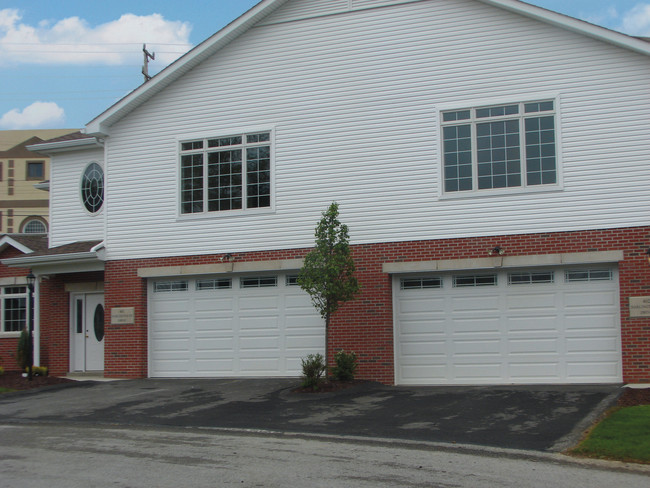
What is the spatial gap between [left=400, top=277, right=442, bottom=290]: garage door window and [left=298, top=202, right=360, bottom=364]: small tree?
1401mm

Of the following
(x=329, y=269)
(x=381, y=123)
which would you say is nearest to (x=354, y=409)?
(x=329, y=269)

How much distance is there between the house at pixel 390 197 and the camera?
49.6 feet

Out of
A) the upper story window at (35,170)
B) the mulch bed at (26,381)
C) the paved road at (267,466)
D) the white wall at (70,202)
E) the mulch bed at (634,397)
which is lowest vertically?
the mulch bed at (26,381)

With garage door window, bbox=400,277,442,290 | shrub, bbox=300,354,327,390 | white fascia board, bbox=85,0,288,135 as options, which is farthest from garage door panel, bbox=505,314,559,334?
white fascia board, bbox=85,0,288,135

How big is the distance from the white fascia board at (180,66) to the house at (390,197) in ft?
0.18

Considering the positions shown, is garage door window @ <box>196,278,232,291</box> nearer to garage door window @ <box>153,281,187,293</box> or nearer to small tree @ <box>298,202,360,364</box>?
garage door window @ <box>153,281,187,293</box>

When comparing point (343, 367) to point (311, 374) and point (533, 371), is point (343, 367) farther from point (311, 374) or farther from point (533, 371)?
point (533, 371)

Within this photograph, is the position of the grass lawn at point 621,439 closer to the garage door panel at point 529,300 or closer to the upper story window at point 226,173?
the garage door panel at point 529,300

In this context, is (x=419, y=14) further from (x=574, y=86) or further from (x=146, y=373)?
(x=146, y=373)

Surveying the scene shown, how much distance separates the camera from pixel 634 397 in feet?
41.2

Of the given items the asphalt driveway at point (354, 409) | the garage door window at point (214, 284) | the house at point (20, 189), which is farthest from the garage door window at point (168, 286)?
the house at point (20, 189)

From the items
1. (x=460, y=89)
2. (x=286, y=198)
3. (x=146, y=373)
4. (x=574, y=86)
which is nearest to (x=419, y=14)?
(x=460, y=89)

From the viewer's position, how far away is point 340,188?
17.0 meters

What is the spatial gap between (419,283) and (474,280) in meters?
1.22
